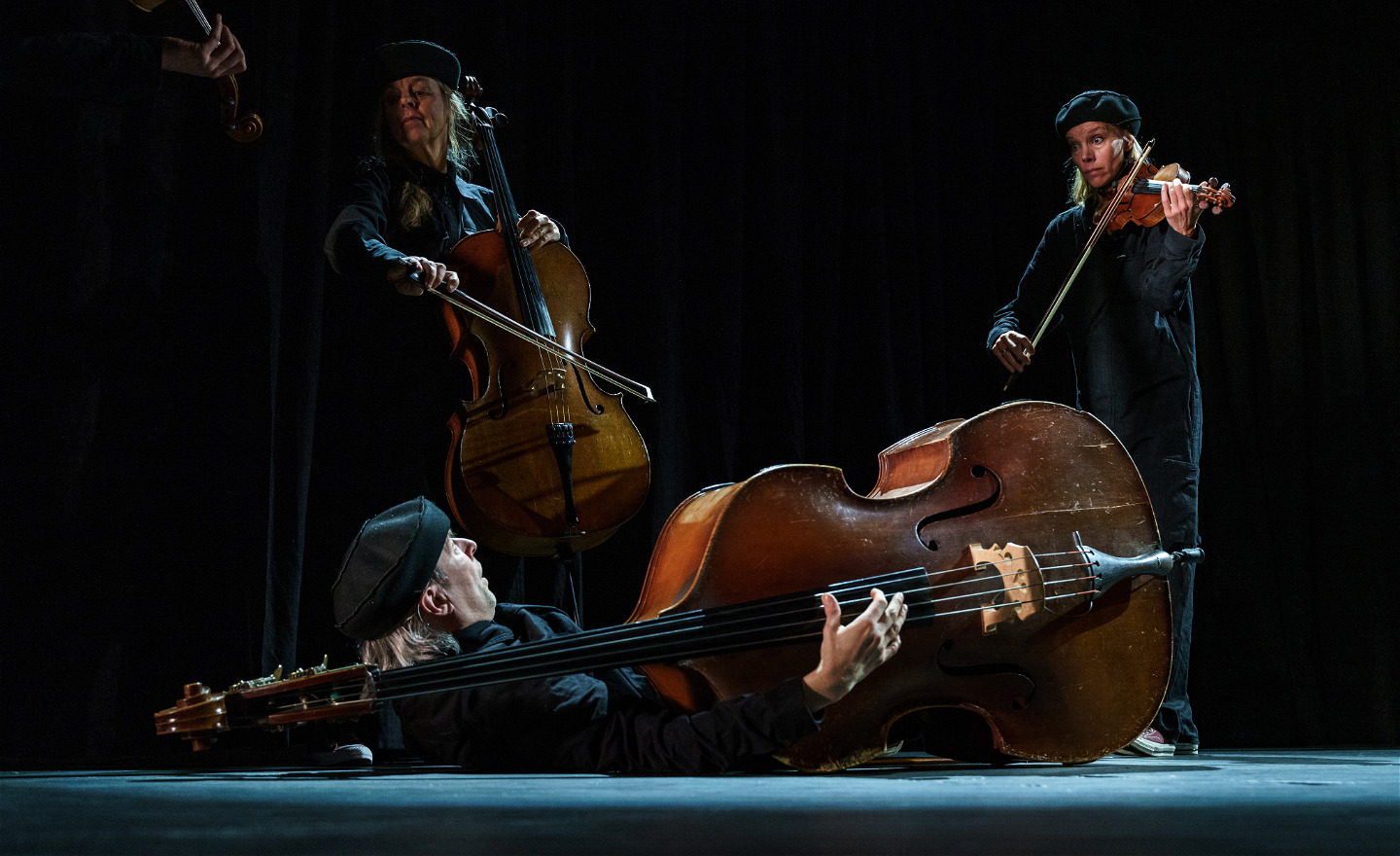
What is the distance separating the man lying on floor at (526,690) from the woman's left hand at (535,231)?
0.67m

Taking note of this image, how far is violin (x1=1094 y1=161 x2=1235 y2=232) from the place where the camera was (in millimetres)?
2320

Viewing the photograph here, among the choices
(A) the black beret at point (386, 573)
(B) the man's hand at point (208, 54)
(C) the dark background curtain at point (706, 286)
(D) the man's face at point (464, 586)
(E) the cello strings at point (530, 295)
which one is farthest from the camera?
(C) the dark background curtain at point (706, 286)

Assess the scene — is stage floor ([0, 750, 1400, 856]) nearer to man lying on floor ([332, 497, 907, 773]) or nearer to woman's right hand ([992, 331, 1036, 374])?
man lying on floor ([332, 497, 907, 773])

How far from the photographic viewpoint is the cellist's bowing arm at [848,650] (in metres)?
1.53

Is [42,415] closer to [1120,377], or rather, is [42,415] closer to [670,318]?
[670,318]

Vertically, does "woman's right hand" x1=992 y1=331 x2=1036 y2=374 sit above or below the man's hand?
below

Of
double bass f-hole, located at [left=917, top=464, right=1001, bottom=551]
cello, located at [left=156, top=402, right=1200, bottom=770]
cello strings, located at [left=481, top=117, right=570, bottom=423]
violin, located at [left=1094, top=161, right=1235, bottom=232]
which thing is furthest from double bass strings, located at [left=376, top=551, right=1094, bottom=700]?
violin, located at [left=1094, top=161, right=1235, bottom=232]

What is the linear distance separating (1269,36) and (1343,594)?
1720 mm

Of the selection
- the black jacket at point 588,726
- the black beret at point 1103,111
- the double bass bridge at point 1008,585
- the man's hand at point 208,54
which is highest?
the man's hand at point 208,54

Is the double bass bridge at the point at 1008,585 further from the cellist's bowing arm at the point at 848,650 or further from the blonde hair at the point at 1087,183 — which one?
the blonde hair at the point at 1087,183

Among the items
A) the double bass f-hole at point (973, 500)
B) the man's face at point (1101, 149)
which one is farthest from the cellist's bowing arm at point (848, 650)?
the man's face at point (1101, 149)

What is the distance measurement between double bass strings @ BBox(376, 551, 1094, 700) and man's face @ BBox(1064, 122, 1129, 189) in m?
1.35

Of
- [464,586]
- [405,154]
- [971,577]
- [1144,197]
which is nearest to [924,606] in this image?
[971,577]

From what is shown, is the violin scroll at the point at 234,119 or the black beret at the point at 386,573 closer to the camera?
the black beret at the point at 386,573
